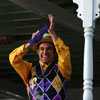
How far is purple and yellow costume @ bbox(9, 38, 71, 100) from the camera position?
755 cm

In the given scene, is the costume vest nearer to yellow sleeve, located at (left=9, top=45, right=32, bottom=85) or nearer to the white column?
yellow sleeve, located at (left=9, top=45, right=32, bottom=85)

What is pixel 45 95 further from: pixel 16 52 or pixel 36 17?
pixel 36 17

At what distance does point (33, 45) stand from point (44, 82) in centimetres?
57

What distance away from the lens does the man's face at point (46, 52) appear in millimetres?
7691

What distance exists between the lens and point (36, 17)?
10.6 metres

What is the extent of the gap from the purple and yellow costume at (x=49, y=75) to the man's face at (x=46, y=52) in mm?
101

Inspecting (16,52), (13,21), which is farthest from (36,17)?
(16,52)

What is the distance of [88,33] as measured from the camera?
770 cm

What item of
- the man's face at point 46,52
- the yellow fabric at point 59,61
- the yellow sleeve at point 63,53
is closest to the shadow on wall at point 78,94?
the yellow fabric at point 59,61


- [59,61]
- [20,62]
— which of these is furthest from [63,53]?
[20,62]

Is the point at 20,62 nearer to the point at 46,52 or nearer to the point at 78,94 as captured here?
the point at 46,52

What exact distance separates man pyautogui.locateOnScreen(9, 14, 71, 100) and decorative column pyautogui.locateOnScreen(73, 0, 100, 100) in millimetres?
276

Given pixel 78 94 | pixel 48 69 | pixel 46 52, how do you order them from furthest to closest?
pixel 78 94 → pixel 48 69 → pixel 46 52

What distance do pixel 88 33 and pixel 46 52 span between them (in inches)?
26.6
